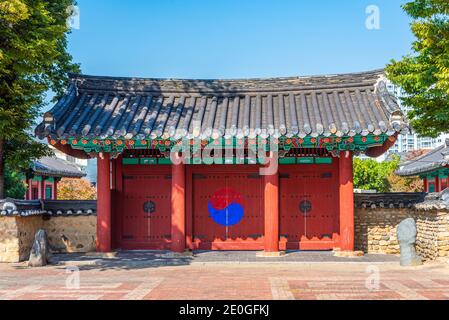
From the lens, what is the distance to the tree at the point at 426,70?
14.9 m

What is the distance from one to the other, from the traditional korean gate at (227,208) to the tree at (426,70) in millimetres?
5550

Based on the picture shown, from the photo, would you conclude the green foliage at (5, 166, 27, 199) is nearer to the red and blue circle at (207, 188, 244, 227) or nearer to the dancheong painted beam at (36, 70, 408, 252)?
the dancheong painted beam at (36, 70, 408, 252)

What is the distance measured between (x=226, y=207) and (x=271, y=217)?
6.45 ft

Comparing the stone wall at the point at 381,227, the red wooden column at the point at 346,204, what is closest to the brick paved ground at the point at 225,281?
the red wooden column at the point at 346,204

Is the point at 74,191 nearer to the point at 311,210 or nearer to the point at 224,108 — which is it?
the point at 224,108

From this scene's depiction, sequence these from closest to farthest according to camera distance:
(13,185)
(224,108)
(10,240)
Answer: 1. (10,240)
2. (224,108)
3. (13,185)

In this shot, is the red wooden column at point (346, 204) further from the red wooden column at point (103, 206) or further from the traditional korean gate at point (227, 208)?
the red wooden column at point (103, 206)

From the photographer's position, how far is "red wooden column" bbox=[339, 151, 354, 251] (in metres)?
15.6

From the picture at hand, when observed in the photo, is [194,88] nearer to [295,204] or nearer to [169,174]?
[169,174]

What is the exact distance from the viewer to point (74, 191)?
119 ft

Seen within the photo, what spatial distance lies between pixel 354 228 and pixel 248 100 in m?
5.58

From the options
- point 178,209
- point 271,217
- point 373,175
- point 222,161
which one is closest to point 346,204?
point 271,217

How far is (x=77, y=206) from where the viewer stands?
17594 mm
